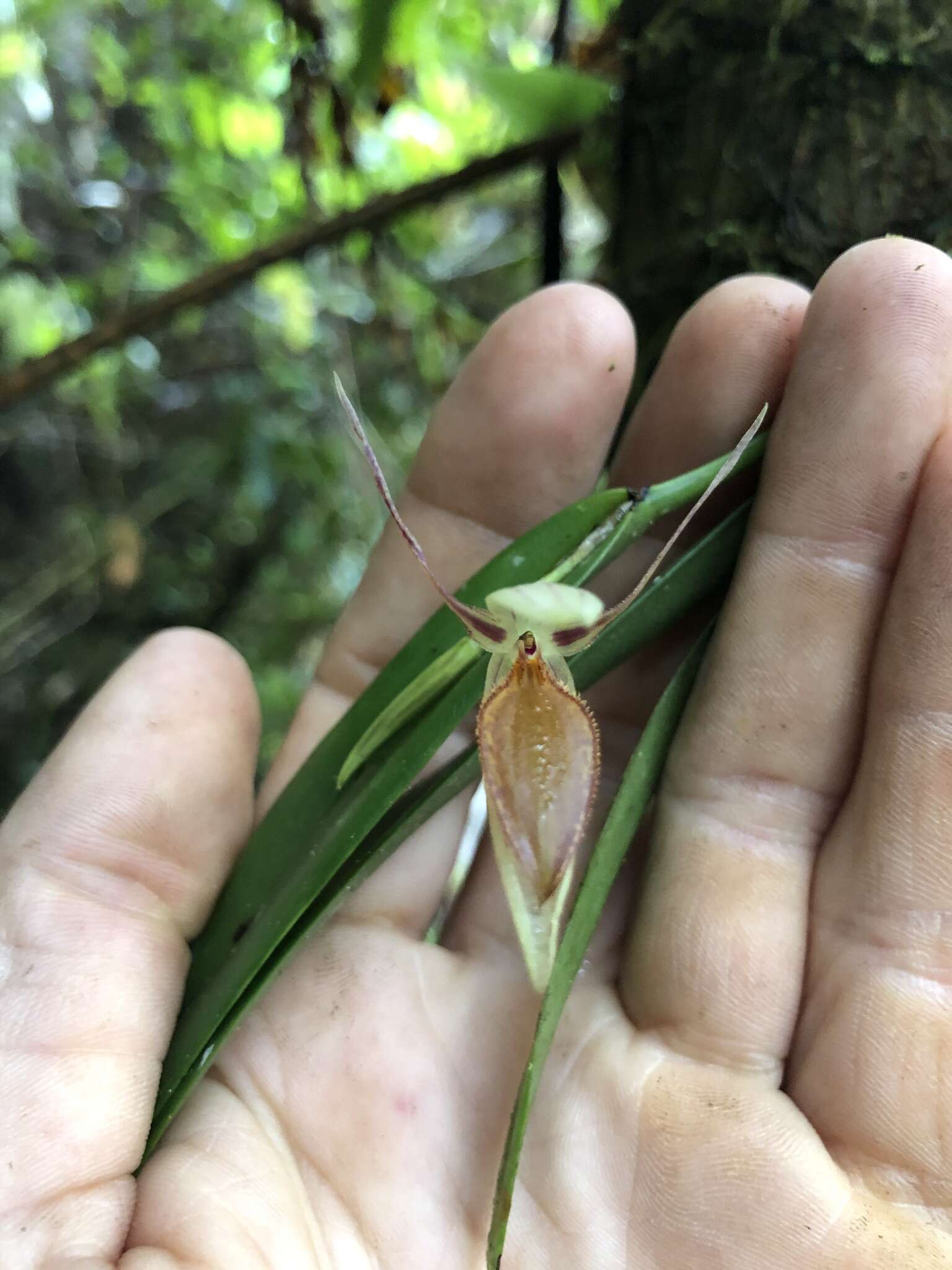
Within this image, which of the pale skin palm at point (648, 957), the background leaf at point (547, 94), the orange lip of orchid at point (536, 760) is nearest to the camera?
the orange lip of orchid at point (536, 760)

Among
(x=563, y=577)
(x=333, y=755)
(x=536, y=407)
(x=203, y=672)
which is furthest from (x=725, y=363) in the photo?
(x=203, y=672)

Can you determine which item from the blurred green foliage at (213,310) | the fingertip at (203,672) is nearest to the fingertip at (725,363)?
the fingertip at (203,672)

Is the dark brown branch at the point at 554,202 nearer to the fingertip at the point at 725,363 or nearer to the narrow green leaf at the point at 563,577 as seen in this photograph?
the fingertip at the point at 725,363

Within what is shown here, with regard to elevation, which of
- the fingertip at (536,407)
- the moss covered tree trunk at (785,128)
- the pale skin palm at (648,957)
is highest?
the moss covered tree trunk at (785,128)

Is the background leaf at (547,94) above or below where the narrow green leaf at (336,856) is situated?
above

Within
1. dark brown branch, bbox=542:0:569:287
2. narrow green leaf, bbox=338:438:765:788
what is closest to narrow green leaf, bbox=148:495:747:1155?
narrow green leaf, bbox=338:438:765:788
